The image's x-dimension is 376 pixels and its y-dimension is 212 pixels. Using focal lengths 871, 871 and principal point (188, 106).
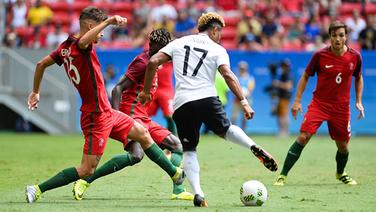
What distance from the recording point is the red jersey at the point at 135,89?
11609 millimetres

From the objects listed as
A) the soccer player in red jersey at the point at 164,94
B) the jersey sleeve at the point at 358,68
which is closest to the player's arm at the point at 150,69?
the jersey sleeve at the point at 358,68

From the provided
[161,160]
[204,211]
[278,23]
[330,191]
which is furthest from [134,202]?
[278,23]

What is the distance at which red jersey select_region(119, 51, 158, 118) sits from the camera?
38.1ft

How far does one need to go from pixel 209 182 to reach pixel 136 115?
1889 mm

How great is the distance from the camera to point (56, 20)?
94.6ft

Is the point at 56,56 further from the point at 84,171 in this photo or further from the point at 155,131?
the point at 155,131

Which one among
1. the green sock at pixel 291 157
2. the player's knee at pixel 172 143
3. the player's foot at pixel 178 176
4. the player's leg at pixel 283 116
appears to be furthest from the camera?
the player's leg at pixel 283 116

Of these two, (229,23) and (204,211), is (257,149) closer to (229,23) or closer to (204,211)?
(204,211)

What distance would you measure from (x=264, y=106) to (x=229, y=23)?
12.9ft

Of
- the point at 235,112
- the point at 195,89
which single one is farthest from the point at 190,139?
the point at 235,112

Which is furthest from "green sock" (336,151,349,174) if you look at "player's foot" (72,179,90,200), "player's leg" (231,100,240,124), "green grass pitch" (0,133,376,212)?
"player's leg" (231,100,240,124)

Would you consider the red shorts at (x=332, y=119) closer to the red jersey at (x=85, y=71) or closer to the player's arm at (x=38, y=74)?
the red jersey at (x=85, y=71)

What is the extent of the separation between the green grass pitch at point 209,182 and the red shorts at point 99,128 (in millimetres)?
682

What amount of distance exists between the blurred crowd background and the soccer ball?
54.9 feet
